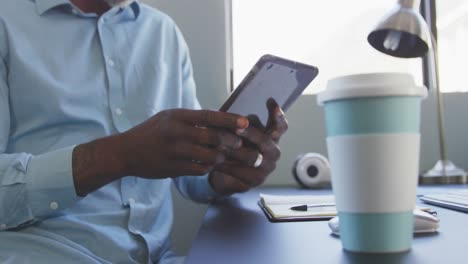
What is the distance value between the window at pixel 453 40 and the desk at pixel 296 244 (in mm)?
1196

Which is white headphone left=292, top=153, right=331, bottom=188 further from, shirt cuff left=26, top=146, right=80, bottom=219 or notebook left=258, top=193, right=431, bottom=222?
shirt cuff left=26, top=146, right=80, bottom=219

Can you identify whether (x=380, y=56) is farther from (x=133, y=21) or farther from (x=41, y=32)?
(x=41, y=32)

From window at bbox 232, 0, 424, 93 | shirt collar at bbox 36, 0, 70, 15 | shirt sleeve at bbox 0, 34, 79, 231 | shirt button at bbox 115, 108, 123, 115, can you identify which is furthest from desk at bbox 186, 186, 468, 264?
window at bbox 232, 0, 424, 93

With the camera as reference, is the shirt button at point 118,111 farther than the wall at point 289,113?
No

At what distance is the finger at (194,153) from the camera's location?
68cm

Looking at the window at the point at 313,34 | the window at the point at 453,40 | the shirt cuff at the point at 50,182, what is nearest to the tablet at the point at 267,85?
the shirt cuff at the point at 50,182

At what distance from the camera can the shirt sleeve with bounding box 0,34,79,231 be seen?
2.48ft

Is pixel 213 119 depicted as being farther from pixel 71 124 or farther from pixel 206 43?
pixel 206 43

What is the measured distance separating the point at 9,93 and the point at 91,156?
0.92 ft

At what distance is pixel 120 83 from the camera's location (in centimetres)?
99

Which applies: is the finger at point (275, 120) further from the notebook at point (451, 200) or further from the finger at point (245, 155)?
the notebook at point (451, 200)

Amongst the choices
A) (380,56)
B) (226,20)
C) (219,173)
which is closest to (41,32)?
(219,173)

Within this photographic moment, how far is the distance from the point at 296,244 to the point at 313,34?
1.34 metres

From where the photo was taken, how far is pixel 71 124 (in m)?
0.92
